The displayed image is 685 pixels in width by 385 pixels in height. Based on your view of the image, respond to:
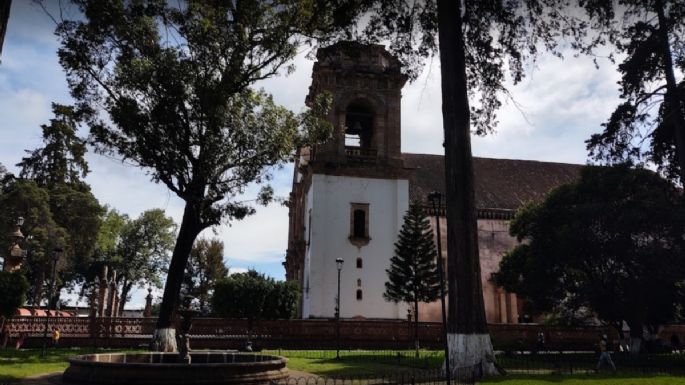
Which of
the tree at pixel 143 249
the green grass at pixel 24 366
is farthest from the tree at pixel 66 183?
the green grass at pixel 24 366

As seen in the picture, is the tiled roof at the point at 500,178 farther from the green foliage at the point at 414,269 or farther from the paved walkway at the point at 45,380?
the paved walkway at the point at 45,380

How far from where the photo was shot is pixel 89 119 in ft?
58.7

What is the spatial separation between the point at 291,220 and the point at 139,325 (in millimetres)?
18275

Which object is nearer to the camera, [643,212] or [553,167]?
[643,212]

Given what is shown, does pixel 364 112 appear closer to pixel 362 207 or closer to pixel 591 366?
pixel 362 207

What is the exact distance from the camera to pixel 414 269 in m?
28.9

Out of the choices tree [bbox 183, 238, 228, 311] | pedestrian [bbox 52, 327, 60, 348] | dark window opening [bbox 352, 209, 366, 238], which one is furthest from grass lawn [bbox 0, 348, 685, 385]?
tree [bbox 183, 238, 228, 311]

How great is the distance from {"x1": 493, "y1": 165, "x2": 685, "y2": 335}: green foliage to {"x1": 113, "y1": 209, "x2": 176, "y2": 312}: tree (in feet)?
125

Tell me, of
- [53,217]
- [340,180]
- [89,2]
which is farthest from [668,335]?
[53,217]

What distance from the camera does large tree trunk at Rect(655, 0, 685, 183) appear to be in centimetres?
1614

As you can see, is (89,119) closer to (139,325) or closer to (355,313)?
(139,325)

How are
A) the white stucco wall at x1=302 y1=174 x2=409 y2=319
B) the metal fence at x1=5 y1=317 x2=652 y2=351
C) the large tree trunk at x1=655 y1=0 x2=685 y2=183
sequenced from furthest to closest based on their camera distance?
the white stucco wall at x1=302 y1=174 x2=409 y2=319, the metal fence at x1=5 y1=317 x2=652 y2=351, the large tree trunk at x1=655 y1=0 x2=685 y2=183

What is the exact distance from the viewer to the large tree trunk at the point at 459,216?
1255cm

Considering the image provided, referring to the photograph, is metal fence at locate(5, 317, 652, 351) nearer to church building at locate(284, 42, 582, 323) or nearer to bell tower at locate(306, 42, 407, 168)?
church building at locate(284, 42, 582, 323)
